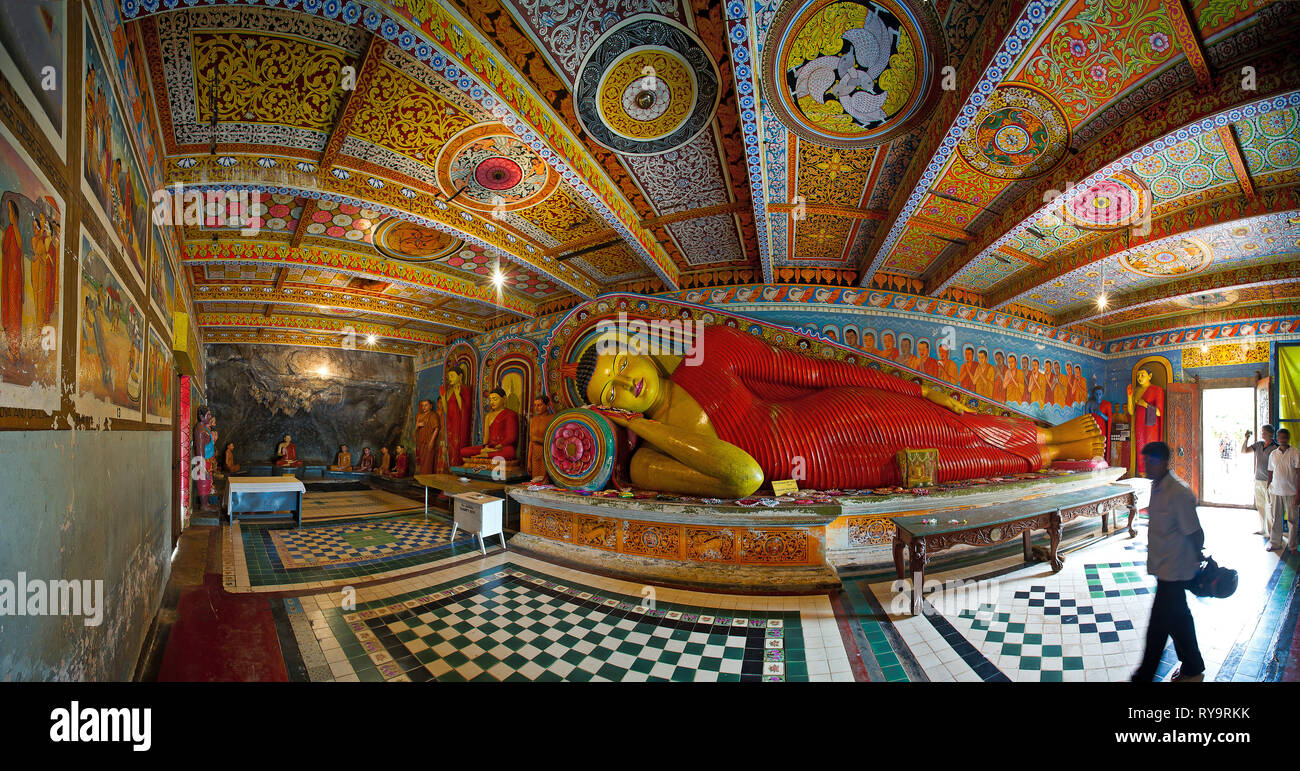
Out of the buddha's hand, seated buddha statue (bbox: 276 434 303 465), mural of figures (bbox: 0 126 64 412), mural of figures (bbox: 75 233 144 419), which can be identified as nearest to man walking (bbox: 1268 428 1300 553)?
the buddha's hand

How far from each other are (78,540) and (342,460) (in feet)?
37.8

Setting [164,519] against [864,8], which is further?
[164,519]

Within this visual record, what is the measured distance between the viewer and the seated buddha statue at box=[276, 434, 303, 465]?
1082 centimetres

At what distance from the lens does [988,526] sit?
359 centimetres

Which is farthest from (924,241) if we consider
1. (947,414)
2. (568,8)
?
(568,8)

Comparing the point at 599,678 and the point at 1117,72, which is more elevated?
the point at 1117,72

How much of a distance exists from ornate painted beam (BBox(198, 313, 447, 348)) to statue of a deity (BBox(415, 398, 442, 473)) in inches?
82.1

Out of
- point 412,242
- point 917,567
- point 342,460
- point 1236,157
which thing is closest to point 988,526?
point 917,567

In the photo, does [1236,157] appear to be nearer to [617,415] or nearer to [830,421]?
[830,421]

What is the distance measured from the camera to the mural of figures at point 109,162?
1.82 m

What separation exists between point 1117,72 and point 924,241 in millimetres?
2834

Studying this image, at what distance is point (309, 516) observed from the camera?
647 cm

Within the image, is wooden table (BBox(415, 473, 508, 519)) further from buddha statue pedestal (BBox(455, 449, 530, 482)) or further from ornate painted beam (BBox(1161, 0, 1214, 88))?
ornate painted beam (BBox(1161, 0, 1214, 88))

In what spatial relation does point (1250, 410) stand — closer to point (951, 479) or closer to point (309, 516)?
point (951, 479)
